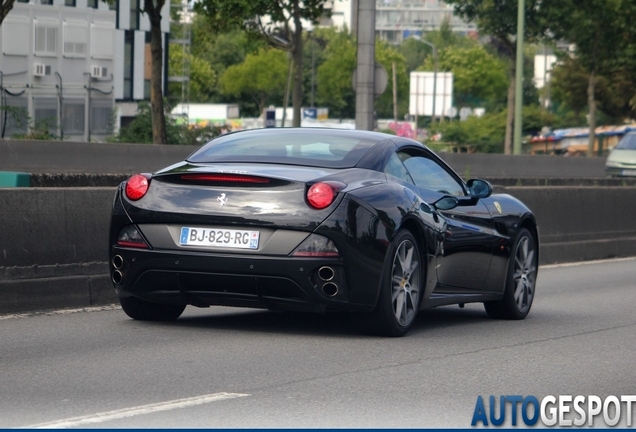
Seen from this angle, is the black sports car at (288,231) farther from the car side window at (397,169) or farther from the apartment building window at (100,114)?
the apartment building window at (100,114)

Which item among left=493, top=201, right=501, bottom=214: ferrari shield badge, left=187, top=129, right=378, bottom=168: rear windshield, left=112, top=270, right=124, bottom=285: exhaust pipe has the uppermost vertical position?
left=187, top=129, right=378, bottom=168: rear windshield

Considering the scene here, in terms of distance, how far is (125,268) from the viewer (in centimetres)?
869

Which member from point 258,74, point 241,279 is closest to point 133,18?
point 258,74

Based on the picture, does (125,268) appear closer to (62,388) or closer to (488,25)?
(62,388)

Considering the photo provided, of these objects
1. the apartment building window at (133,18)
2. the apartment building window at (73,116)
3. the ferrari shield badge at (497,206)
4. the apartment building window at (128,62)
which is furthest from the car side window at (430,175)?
the apartment building window at (133,18)

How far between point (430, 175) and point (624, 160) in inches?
1112

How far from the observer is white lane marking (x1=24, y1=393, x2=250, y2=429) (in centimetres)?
573

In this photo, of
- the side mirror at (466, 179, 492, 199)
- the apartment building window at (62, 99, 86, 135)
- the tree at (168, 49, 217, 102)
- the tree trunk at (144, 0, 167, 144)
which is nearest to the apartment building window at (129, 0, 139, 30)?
the apartment building window at (62, 99, 86, 135)

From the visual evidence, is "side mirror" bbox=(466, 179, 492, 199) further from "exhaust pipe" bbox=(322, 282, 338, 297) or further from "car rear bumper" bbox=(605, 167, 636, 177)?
"car rear bumper" bbox=(605, 167, 636, 177)

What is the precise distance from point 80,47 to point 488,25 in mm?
18802

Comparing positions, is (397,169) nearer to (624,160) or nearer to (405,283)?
(405,283)

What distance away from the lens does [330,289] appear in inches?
328

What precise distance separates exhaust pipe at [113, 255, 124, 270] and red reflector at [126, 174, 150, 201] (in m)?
0.38

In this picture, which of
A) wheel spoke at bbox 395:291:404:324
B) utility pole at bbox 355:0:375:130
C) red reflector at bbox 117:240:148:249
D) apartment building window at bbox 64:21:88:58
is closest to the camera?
red reflector at bbox 117:240:148:249
